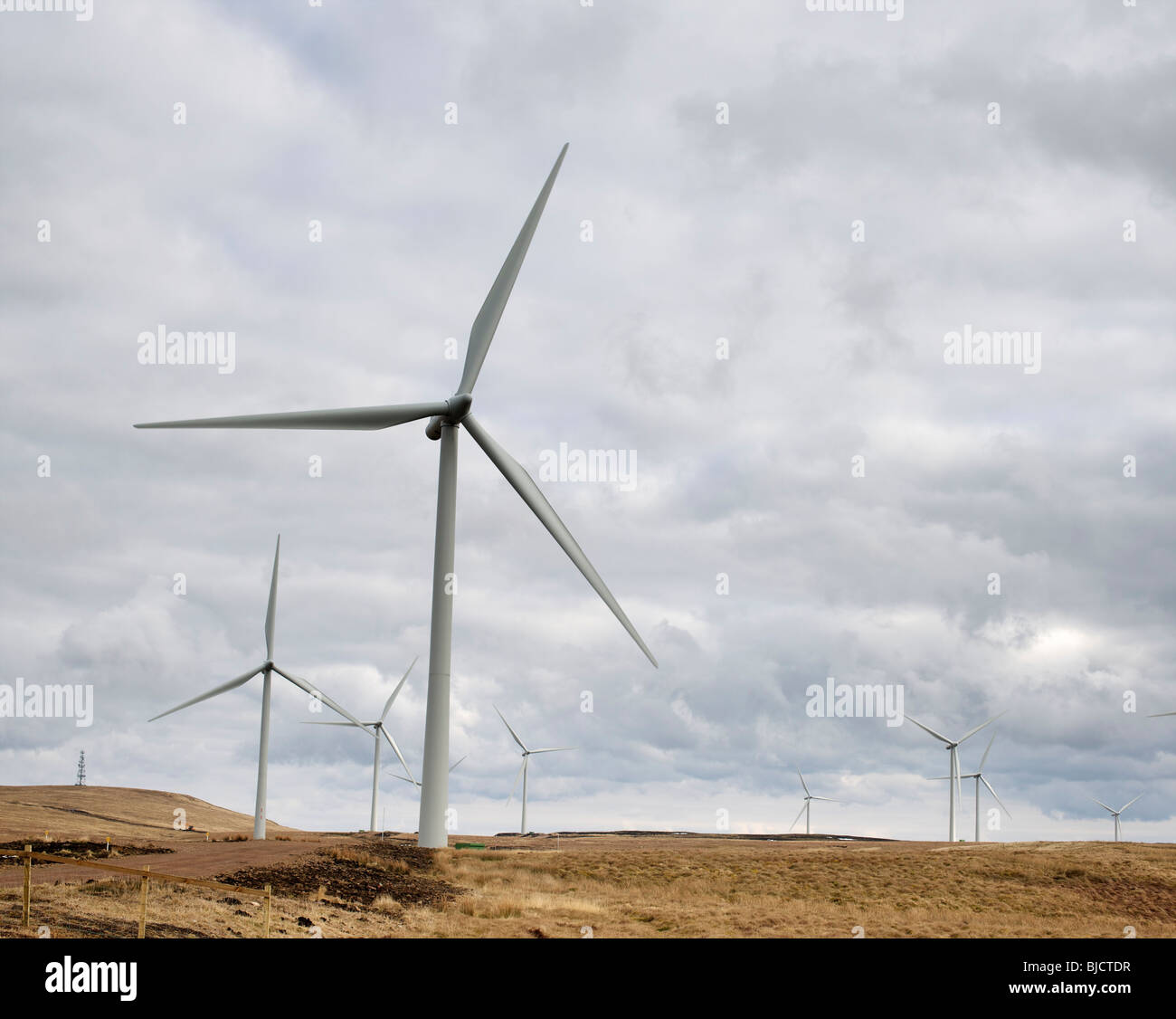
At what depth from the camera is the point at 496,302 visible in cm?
5528

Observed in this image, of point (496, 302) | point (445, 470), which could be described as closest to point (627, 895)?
point (445, 470)

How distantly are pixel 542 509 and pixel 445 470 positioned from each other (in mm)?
6823

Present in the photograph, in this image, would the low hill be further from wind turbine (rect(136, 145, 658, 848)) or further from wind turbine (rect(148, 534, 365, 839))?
wind turbine (rect(136, 145, 658, 848))

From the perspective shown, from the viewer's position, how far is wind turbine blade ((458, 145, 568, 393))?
54.5 metres

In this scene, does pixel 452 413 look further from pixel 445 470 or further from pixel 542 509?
pixel 542 509

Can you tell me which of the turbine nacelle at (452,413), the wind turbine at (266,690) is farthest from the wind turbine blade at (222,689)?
the turbine nacelle at (452,413)

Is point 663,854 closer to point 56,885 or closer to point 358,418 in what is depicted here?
point 358,418

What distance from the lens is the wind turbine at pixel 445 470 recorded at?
5088 centimetres

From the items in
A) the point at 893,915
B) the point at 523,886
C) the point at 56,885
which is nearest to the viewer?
the point at 56,885

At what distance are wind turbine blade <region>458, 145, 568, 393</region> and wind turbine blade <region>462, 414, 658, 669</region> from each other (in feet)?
8.31
